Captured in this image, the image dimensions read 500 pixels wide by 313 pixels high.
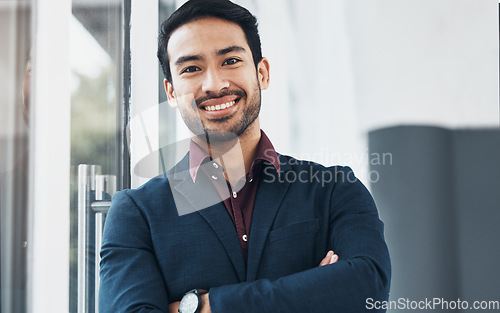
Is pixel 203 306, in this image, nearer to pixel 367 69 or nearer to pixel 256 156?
pixel 256 156

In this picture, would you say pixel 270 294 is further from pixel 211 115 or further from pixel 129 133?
pixel 129 133

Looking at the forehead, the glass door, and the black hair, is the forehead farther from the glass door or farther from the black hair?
the glass door

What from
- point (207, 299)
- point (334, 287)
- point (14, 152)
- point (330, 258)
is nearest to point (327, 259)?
point (330, 258)

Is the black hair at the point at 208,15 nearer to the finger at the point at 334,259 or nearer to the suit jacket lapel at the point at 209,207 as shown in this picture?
the suit jacket lapel at the point at 209,207

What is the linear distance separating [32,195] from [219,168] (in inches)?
23.3

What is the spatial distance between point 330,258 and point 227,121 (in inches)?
22.3

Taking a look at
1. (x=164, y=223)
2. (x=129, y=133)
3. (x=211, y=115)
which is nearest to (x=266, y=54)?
(x=211, y=115)

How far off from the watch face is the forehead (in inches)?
30.8

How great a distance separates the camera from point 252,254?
4.54ft

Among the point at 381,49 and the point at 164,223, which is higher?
the point at 381,49

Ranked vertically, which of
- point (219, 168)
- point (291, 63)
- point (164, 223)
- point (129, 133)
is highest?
point (291, 63)

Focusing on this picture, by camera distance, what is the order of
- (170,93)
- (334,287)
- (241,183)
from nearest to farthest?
(334,287) → (241,183) → (170,93)

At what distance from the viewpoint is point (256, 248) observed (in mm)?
1391

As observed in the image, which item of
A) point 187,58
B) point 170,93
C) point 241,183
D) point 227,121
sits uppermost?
point 187,58
